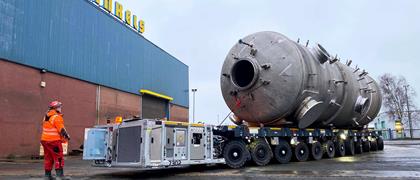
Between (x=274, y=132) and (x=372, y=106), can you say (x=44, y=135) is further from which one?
(x=372, y=106)

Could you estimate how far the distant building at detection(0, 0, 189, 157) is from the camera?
57.8ft

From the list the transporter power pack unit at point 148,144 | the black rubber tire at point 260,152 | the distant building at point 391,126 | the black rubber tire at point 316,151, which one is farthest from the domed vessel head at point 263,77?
the distant building at point 391,126

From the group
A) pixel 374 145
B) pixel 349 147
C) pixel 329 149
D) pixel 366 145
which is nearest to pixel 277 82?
pixel 329 149

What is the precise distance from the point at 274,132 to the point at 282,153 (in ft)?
3.29

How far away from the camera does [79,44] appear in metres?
22.6

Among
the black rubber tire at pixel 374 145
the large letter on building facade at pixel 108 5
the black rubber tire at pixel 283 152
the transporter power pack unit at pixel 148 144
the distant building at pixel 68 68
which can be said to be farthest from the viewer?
the large letter on building facade at pixel 108 5

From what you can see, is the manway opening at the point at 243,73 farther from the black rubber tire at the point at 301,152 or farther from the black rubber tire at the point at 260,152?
the black rubber tire at the point at 301,152

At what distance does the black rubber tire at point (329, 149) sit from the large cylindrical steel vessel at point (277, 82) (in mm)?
1476

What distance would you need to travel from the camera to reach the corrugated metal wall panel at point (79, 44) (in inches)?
709

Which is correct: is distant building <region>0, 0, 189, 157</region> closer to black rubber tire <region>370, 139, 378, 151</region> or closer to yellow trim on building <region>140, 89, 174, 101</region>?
yellow trim on building <region>140, 89, 174, 101</region>

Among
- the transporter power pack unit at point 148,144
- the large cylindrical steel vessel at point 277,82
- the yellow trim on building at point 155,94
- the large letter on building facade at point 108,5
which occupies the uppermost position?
the large letter on building facade at point 108,5

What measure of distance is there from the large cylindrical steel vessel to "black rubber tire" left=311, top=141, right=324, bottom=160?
1.05 meters

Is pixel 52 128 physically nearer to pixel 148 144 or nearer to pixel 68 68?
pixel 148 144

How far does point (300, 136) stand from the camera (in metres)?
13.1
